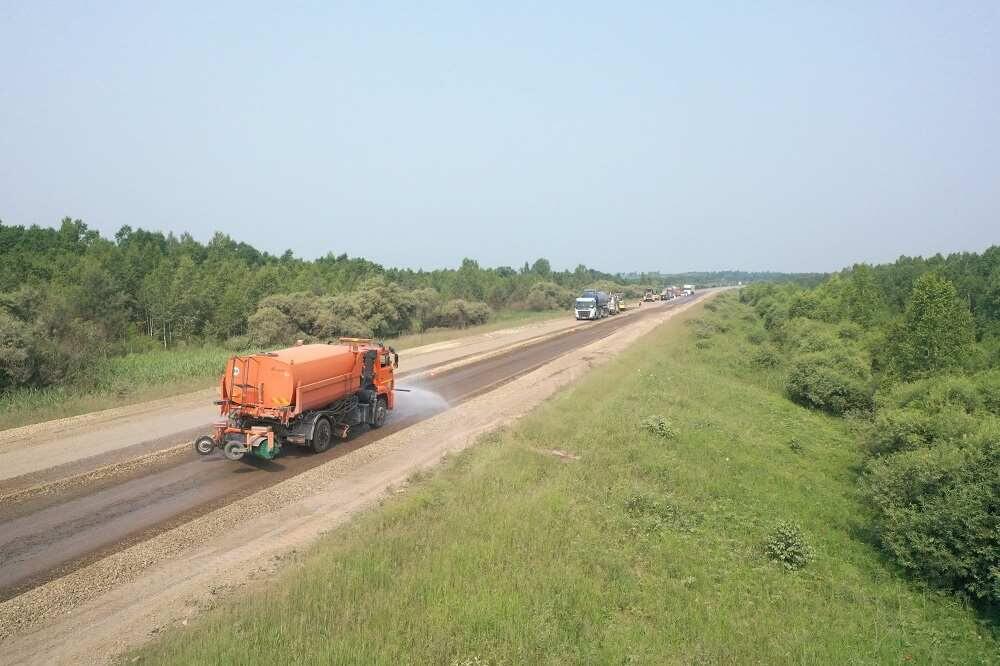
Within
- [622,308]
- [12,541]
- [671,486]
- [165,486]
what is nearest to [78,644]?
[12,541]

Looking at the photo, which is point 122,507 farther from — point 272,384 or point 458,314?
point 458,314

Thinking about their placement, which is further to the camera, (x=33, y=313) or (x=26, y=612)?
(x=33, y=313)

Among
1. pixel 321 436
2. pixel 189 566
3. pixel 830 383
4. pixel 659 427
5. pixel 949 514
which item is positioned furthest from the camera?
pixel 830 383

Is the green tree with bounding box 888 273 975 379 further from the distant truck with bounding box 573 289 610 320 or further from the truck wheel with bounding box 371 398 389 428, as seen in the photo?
the distant truck with bounding box 573 289 610 320

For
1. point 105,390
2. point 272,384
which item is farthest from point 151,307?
point 272,384

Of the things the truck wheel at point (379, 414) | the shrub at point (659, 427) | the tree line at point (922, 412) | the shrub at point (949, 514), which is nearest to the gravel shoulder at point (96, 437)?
the truck wheel at point (379, 414)

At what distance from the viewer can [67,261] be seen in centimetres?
5200

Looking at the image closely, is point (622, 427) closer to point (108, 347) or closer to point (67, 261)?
point (108, 347)

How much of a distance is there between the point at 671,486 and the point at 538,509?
4.04 metres

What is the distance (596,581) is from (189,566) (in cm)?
638

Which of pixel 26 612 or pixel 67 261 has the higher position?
pixel 67 261

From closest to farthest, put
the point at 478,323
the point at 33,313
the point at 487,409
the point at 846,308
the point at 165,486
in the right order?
the point at 165,486 → the point at 487,409 → the point at 33,313 → the point at 846,308 → the point at 478,323

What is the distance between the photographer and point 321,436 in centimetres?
1609

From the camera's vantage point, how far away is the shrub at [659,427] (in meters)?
16.8
